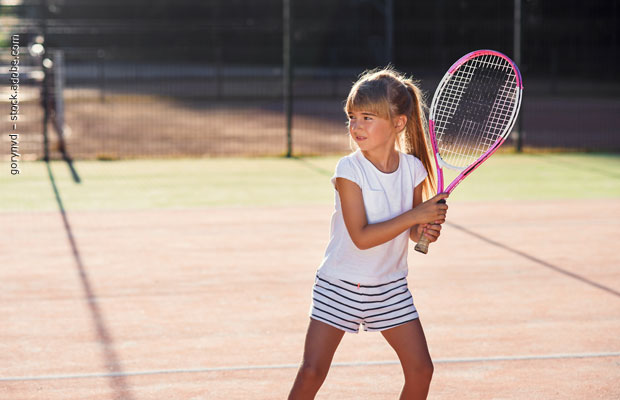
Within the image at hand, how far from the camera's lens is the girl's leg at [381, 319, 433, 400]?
10.2ft

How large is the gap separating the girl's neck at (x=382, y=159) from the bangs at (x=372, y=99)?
133 millimetres

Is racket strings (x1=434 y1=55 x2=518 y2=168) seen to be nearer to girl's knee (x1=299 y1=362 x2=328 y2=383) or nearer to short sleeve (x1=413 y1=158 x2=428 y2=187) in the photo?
short sleeve (x1=413 y1=158 x2=428 y2=187)

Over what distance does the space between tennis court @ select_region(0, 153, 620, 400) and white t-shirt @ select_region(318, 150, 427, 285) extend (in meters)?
0.98

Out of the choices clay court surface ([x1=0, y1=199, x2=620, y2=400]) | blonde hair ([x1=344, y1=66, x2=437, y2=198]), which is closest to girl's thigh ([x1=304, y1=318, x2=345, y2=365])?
blonde hair ([x1=344, y1=66, x2=437, y2=198])

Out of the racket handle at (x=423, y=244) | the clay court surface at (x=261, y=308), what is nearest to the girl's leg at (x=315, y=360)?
the racket handle at (x=423, y=244)

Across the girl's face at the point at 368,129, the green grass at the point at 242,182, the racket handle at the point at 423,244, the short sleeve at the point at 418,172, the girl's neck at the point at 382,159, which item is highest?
the girl's face at the point at 368,129

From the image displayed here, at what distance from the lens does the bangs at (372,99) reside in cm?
313

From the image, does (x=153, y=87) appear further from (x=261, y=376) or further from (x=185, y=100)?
(x=261, y=376)

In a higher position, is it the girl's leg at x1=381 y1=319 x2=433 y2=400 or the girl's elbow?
the girl's elbow

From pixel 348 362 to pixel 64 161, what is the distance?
29.0 ft

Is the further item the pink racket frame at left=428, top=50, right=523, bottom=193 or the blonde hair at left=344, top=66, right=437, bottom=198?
the pink racket frame at left=428, top=50, right=523, bottom=193

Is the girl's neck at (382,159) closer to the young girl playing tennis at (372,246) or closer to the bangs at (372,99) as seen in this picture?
the young girl playing tennis at (372,246)

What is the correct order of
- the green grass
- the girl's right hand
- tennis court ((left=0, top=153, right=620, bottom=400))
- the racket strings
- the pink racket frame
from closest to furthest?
the girl's right hand → the pink racket frame → the racket strings → tennis court ((left=0, top=153, right=620, bottom=400)) → the green grass

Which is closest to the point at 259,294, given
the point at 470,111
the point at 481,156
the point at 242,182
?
the point at 470,111
